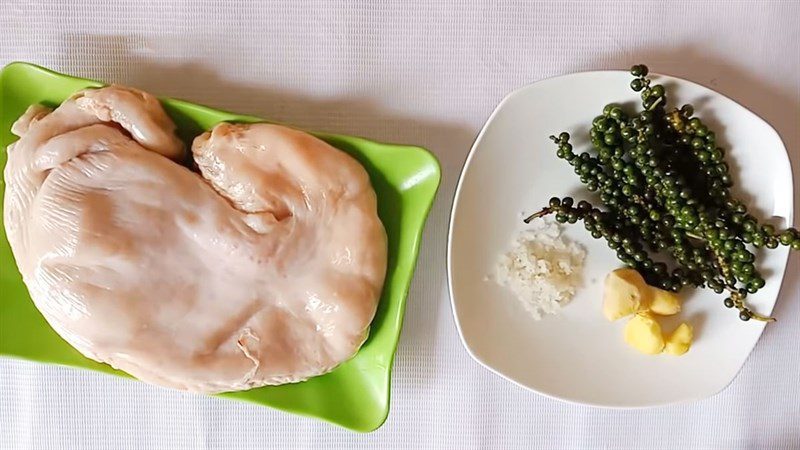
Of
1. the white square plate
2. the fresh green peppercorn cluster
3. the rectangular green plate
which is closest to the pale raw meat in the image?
the rectangular green plate

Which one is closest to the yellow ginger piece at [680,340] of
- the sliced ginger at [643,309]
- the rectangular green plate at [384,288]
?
the sliced ginger at [643,309]

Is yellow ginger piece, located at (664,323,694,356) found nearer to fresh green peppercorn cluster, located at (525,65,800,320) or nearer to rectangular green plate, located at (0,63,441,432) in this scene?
fresh green peppercorn cluster, located at (525,65,800,320)

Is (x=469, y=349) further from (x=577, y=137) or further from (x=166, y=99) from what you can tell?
(x=166, y=99)

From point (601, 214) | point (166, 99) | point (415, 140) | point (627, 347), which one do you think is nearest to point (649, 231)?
point (601, 214)

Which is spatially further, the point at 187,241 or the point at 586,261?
the point at 586,261

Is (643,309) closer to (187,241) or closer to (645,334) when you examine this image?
(645,334)

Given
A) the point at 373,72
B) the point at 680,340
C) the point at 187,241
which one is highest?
the point at 373,72

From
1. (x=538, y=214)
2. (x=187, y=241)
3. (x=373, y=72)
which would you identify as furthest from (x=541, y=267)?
(x=187, y=241)

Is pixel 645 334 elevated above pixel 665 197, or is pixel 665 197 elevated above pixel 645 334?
pixel 665 197
